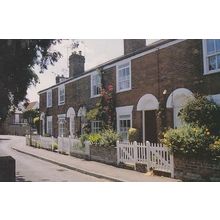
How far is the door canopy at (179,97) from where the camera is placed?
1002 cm

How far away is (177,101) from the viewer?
10.5 meters

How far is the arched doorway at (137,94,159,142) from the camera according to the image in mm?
11273

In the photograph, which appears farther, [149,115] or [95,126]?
[95,126]

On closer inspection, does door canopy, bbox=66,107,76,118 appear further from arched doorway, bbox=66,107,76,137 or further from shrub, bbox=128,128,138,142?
shrub, bbox=128,128,138,142

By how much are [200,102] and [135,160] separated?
8.59 feet

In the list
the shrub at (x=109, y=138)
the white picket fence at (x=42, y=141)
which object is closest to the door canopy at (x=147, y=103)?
the shrub at (x=109, y=138)

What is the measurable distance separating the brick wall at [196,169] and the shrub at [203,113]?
1074 millimetres

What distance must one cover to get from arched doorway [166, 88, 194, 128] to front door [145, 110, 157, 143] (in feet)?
2.57

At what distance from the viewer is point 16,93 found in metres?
8.48

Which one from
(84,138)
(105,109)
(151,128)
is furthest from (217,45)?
(84,138)

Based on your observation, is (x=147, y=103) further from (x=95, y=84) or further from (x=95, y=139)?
(x=95, y=84)

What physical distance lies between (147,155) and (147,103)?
2413 millimetres
